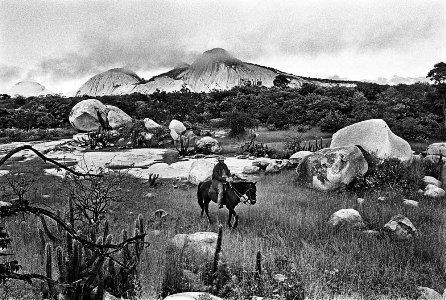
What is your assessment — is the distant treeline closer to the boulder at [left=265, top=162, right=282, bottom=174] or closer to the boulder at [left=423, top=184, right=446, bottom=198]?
the boulder at [left=265, top=162, right=282, bottom=174]

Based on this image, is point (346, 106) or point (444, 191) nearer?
point (444, 191)

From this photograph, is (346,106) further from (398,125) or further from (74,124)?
(74,124)

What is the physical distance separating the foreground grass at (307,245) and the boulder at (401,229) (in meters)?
0.23

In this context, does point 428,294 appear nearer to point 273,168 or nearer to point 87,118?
point 273,168

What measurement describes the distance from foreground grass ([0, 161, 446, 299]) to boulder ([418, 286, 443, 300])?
85 mm

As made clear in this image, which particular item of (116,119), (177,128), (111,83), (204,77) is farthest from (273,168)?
(204,77)

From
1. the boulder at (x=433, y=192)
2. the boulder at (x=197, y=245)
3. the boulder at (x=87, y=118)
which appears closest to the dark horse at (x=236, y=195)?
the boulder at (x=197, y=245)

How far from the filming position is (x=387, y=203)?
373 inches

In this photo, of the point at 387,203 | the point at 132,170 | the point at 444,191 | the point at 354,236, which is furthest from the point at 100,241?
the point at 132,170

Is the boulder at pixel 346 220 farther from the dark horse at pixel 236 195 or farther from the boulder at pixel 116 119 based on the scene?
the boulder at pixel 116 119

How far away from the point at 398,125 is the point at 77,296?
22.8 metres

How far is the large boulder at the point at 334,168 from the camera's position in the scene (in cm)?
1122

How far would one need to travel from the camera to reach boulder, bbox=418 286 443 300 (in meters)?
4.47

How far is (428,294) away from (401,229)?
252cm
